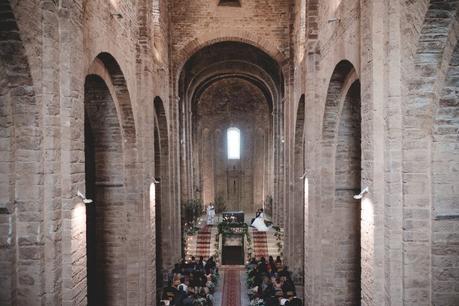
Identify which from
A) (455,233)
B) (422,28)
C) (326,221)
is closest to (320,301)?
(326,221)

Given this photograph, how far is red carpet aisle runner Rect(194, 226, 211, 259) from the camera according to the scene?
69.2 ft

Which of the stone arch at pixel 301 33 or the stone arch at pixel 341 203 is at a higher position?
the stone arch at pixel 301 33

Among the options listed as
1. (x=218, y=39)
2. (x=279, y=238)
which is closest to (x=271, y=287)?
(x=279, y=238)

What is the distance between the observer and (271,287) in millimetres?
14172

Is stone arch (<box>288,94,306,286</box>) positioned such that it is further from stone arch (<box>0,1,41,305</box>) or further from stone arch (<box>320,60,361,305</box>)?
stone arch (<box>0,1,41,305</box>)

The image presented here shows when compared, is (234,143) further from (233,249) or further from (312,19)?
(312,19)

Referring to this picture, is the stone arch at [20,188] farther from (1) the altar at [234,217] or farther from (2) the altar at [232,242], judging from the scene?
(1) the altar at [234,217]

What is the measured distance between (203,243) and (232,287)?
195 inches

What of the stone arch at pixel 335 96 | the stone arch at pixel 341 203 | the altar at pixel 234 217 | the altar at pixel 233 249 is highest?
the stone arch at pixel 335 96

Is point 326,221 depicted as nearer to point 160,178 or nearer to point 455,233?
point 455,233

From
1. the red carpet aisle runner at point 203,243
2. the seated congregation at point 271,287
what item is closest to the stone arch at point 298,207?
the seated congregation at point 271,287

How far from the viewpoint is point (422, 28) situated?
5730 millimetres

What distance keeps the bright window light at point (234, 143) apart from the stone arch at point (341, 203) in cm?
2070

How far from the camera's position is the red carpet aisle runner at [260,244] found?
2096cm
